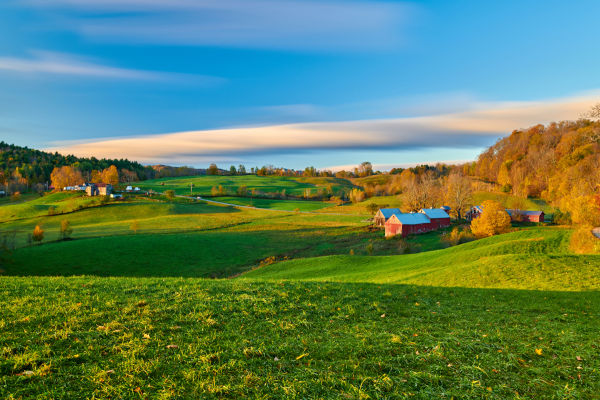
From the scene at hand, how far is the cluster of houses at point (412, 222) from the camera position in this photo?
72.2 metres

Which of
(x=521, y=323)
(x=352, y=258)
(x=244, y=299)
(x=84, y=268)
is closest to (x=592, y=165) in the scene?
(x=352, y=258)

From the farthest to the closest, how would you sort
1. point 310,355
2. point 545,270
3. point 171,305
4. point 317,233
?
point 317,233 → point 545,270 → point 171,305 → point 310,355

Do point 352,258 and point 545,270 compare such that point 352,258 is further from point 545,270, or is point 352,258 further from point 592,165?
point 592,165

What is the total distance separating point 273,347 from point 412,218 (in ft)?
237

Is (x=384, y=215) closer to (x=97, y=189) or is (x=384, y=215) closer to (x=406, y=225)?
(x=406, y=225)

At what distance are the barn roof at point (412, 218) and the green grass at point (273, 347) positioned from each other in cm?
6025

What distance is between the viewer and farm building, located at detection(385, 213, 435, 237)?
2832 inches

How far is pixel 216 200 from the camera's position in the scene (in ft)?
459

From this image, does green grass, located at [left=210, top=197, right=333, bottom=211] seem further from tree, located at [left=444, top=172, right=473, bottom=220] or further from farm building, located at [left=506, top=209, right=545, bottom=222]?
farm building, located at [left=506, top=209, right=545, bottom=222]

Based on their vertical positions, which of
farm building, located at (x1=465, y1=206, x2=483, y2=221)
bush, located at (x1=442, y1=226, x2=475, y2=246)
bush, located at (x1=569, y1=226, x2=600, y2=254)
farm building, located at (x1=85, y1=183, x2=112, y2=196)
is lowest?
bush, located at (x1=442, y1=226, x2=475, y2=246)

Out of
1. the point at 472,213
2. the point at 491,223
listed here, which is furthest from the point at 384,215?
the point at 472,213

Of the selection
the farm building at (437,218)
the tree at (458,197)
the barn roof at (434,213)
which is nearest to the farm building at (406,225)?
the farm building at (437,218)

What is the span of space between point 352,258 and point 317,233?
120 ft

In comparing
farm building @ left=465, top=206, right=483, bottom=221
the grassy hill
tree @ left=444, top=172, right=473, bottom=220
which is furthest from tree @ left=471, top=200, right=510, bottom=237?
farm building @ left=465, top=206, right=483, bottom=221
